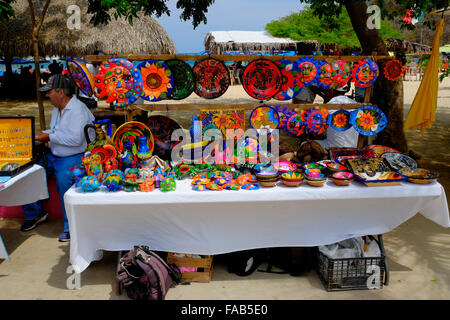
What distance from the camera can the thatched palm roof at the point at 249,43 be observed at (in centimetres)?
1836

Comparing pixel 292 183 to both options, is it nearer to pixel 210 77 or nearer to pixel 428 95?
pixel 210 77

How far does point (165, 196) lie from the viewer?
8.21 ft

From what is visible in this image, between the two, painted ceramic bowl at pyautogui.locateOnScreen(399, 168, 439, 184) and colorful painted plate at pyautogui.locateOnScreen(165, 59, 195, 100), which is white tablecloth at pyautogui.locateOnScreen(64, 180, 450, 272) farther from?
colorful painted plate at pyautogui.locateOnScreen(165, 59, 195, 100)

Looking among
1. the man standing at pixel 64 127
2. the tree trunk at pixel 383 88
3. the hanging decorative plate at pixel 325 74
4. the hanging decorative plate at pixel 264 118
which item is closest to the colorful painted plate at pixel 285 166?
the hanging decorative plate at pixel 264 118

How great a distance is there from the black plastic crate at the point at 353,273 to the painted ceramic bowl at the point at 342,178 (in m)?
0.52

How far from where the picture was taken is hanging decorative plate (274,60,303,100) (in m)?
3.37

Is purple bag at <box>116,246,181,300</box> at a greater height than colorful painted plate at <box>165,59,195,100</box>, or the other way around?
colorful painted plate at <box>165,59,195,100</box>

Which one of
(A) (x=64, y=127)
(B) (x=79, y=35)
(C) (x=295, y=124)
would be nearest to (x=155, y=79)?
(A) (x=64, y=127)

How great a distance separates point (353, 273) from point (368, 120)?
4.77ft

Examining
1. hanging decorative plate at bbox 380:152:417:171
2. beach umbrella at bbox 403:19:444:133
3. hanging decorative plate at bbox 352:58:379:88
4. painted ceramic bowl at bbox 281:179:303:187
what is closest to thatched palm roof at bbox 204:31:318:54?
beach umbrella at bbox 403:19:444:133

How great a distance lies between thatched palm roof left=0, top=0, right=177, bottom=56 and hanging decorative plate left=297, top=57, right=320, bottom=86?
8.49m

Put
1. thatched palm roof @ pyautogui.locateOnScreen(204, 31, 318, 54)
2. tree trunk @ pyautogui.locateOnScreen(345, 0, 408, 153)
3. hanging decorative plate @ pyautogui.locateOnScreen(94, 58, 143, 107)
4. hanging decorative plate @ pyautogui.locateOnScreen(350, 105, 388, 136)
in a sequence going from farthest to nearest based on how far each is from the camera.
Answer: thatched palm roof @ pyautogui.locateOnScreen(204, 31, 318, 54) → tree trunk @ pyautogui.locateOnScreen(345, 0, 408, 153) → hanging decorative plate @ pyautogui.locateOnScreen(350, 105, 388, 136) → hanging decorative plate @ pyautogui.locateOnScreen(94, 58, 143, 107)

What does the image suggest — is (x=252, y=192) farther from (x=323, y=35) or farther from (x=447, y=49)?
(x=323, y=35)

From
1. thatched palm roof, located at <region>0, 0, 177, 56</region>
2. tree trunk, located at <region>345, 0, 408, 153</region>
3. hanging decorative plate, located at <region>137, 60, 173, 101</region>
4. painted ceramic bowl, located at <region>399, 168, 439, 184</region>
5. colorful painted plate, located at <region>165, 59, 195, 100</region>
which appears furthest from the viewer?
thatched palm roof, located at <region>0, 0, 177, 56</region>
